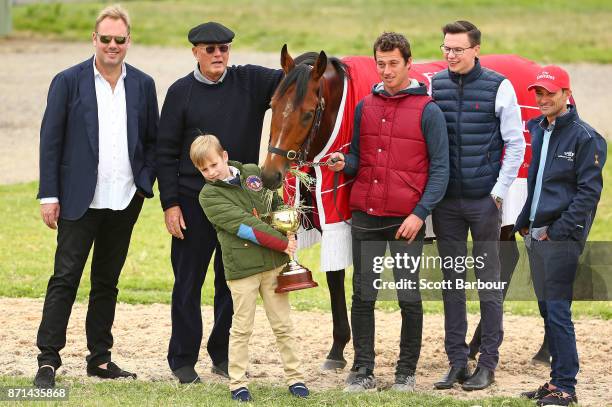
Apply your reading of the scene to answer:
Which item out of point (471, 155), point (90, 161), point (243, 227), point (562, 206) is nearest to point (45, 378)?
point (90, 161)

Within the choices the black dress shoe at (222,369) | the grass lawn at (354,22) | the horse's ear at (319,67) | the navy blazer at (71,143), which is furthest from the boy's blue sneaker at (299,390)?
the grass lawn at (354,22)

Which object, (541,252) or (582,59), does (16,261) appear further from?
(582,59)

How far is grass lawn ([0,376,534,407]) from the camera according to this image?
19.2ft

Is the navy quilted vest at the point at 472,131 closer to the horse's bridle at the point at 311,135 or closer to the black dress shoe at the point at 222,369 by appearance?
the horse's bridle at the point at 311,135

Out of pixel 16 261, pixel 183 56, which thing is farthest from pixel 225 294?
pixel 183 56

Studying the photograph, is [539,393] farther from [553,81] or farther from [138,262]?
[138,262]

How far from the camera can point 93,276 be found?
6742mm

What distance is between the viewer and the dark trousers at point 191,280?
655cm

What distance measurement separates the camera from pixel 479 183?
20.6ft

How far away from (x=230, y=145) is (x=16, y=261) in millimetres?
4607

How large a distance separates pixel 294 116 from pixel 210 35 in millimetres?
686

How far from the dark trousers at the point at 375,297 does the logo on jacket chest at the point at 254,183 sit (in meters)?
0.63

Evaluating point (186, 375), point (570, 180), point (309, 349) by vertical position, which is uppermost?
point (570, 180)

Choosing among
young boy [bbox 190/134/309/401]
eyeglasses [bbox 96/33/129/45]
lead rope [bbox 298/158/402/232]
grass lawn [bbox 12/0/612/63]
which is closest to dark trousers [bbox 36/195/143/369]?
young boy [bbox 190/134/309/401]
